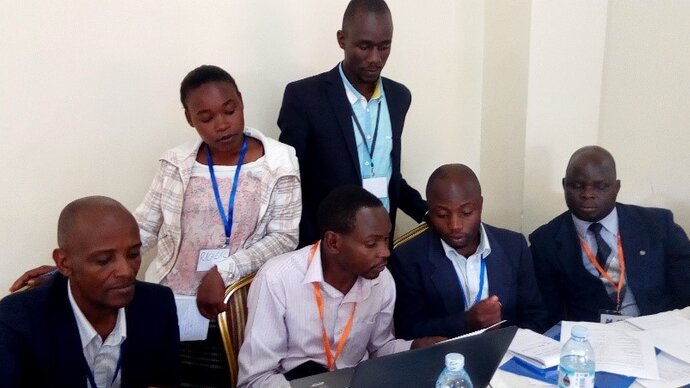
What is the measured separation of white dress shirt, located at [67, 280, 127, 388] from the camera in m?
1.77

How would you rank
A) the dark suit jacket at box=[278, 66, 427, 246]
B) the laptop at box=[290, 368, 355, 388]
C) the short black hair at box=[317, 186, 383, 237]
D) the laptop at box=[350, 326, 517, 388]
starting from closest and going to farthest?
the laptop at box=[350, 326, 517, 388], the laptop at box=[290, 368, 355, 388], the short black hair at box=[317, 186, 383, 237], the dark suit jacket at box=[278, 66, 427, 246]

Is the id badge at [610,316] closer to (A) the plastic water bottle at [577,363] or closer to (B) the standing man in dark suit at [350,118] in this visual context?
(A) the plastic water bottle at [577,363]

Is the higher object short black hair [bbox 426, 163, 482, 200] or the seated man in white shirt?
short black hair [bbox 426, 163, 482, 200]

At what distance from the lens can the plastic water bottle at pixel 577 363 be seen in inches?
65.0

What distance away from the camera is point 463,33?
3.67 metres

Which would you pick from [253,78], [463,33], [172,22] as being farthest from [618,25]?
[172,22]

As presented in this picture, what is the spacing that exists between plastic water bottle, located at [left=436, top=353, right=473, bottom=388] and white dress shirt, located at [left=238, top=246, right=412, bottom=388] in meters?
0.60

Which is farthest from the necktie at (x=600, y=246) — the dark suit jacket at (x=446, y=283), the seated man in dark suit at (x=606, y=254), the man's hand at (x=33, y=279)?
the man's hand at (x=33, y=279)

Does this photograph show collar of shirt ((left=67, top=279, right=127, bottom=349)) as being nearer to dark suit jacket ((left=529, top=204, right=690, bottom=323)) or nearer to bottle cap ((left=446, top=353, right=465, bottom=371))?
bottle cap ((left=446, top=353, right=465, bottom=371))

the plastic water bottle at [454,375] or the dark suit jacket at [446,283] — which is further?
the dark suit jacket at [446,283]

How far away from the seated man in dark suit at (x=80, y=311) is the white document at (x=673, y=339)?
161 cm

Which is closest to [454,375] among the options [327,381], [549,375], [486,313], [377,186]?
[327,381]

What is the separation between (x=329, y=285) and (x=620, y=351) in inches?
36.4

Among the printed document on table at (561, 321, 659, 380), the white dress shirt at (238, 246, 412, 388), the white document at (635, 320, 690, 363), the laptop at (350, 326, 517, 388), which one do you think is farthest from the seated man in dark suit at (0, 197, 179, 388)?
the white document at (635, 320, 690, 363)
